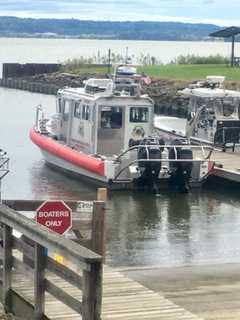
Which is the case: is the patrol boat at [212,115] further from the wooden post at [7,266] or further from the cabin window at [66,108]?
the wooden post at [7,266]

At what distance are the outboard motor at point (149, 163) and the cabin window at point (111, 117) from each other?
6.18ft

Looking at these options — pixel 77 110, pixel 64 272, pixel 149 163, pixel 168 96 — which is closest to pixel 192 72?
pixel 168 96

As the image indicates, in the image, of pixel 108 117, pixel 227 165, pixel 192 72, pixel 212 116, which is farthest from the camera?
pixel 192 72

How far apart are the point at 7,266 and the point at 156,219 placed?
37.3 feet

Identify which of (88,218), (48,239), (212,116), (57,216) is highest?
(48,239)

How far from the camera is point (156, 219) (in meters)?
19.9

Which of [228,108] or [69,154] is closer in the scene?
[69,154]

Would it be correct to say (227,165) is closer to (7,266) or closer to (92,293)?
(7,266)

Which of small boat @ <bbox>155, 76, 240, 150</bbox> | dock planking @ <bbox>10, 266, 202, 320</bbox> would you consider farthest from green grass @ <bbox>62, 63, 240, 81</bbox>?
dock planking @ <bbox>10, 266, 202, 320</bbox>

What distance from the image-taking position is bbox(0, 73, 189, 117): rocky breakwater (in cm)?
4832

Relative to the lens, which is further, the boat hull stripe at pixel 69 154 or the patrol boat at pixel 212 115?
the patrol boat at pixel 212 115

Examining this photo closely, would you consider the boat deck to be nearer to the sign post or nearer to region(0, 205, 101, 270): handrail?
the sign post

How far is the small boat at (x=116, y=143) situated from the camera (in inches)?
899

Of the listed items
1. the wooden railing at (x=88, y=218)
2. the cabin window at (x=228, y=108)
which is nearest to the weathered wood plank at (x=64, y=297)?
the wooden railing at (x=88, y=218)
